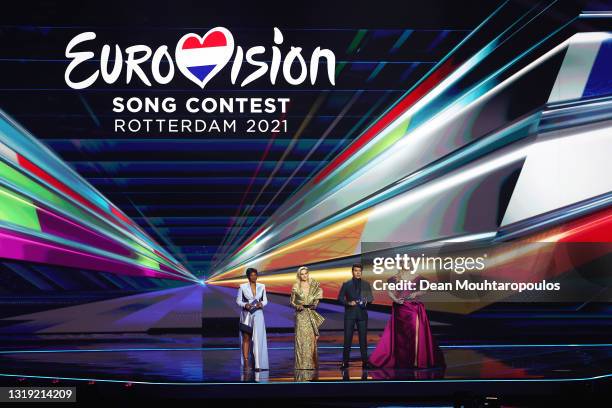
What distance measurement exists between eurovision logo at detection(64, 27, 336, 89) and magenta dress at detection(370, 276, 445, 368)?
141 inches

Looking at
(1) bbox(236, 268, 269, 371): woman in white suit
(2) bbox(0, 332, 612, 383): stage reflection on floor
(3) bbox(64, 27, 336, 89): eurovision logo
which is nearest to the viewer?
(2) bbox(0, 332, 612, 383): stage reflection on floor

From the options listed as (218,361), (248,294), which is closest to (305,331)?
(248,294)

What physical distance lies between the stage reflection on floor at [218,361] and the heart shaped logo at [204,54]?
11.4 ft

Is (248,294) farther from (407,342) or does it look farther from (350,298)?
(407,342)

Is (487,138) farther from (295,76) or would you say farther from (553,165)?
(295,76)

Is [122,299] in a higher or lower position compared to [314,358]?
higher

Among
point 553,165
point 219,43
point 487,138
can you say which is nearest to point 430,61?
point 487,138

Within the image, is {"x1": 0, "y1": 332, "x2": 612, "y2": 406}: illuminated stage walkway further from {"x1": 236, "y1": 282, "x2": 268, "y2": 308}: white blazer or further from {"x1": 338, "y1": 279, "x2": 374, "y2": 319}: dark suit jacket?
{"x1": 236, "y1": 282, "x2": 268, "y2": 308}: white blazer

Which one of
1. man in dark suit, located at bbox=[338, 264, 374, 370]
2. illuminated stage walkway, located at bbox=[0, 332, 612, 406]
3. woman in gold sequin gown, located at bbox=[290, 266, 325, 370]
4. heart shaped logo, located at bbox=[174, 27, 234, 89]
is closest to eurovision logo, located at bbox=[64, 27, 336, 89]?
heart shaped logo, located at bbox=[174, 27, 234, 89]

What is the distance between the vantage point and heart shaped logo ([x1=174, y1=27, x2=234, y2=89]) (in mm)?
11297

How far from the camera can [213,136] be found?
1144 centimetres

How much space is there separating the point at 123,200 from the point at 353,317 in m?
3.79

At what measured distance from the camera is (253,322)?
368 inches

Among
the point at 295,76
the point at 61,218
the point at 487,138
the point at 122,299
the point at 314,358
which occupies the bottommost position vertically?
the point at 314,358
